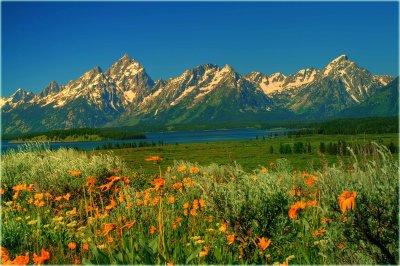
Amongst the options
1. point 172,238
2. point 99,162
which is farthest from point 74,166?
point 172,238

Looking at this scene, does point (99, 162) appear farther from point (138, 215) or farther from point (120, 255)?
point (120, 255)

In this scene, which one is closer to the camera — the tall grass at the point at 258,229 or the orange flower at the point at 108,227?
the tall grass at the point at 258,229

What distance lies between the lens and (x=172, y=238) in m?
7.67

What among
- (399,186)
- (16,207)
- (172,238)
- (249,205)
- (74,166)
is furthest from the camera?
(74,166)

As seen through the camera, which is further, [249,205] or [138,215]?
[138,215]

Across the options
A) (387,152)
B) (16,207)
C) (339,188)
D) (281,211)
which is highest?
(387,152)

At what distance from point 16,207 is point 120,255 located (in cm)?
749

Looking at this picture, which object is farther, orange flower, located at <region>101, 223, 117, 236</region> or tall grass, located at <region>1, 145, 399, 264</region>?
orange flower, located at <region>101, 223, 117, 236</region>

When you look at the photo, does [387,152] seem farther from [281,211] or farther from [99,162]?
[99,162]

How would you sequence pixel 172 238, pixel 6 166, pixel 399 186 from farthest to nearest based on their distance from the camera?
pixel 6 166, pixel 172 238, pixel 399 186

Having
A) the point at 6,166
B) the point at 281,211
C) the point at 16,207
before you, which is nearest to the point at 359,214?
the point at 281,211

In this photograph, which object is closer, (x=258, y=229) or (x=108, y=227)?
(x=108, y=227)

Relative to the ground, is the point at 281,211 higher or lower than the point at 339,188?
lower

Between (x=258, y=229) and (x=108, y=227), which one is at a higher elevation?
(x=108, y=227)
